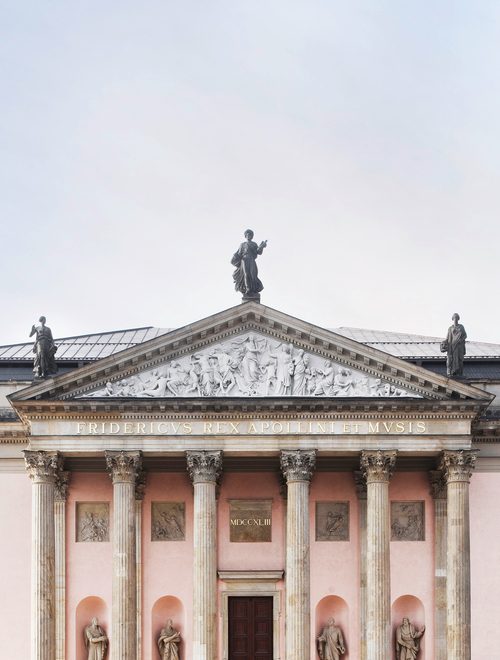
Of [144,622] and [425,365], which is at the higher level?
[425,365]

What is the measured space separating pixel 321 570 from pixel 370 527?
4.24 m

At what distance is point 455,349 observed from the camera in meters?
57.5

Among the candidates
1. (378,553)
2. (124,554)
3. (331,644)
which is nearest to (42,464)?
(124,554)

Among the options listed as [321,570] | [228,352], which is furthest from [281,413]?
[321,570]

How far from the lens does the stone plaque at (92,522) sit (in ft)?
193

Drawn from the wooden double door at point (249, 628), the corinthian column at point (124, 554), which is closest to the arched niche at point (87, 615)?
the corinthian column at point (124, 554)

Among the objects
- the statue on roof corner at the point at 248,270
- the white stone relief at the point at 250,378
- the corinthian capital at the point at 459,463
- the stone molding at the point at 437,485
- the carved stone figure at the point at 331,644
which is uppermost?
the statue on roof corner at the point at 248,270

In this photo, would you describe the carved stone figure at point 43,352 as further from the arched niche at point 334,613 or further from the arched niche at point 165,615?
the arched niche at point 334,613

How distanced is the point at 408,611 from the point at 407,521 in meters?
3.64

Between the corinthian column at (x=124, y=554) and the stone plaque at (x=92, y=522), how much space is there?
3244 millimetres

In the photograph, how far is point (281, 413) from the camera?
5588cm

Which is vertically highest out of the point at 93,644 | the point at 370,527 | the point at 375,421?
the point at 375,421

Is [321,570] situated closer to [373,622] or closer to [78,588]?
[373,622]

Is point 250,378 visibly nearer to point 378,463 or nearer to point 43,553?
point 378,463
